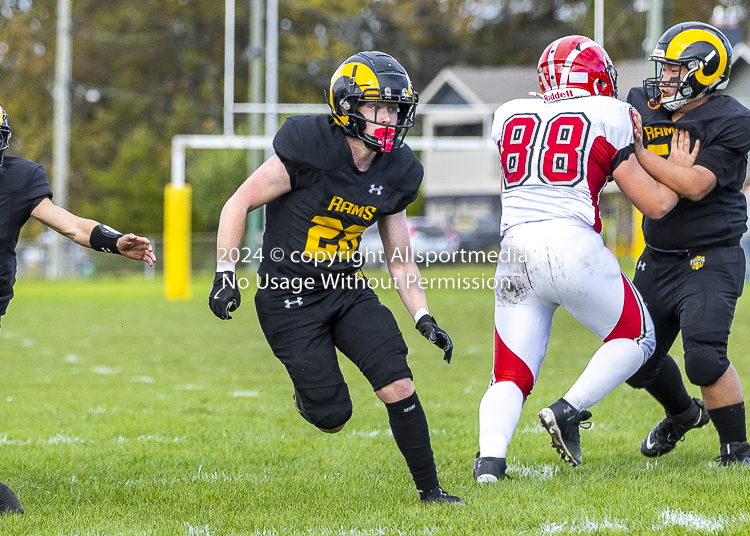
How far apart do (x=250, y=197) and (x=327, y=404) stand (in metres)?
0.84

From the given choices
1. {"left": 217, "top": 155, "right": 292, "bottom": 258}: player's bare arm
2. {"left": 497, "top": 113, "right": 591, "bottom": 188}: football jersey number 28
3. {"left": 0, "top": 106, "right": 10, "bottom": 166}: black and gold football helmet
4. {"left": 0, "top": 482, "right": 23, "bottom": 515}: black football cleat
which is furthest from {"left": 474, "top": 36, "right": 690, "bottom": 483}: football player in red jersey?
{"left": 0, "top": 106, "right": 10, "bottom": 166}: black and gold football helmet

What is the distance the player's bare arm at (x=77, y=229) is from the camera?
3.59 meters

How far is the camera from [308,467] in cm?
425

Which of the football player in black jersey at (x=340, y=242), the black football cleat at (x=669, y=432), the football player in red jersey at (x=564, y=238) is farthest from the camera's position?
the black football cleat at (x=669, y=432)

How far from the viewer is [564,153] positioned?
3.64 m

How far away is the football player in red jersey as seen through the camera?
3623 millimetres

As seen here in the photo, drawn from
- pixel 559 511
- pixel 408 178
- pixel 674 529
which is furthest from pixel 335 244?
pixel 674 529

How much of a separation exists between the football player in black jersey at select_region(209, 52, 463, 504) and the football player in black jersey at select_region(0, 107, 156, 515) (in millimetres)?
384

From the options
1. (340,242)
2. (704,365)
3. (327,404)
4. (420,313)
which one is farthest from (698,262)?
(327,404)

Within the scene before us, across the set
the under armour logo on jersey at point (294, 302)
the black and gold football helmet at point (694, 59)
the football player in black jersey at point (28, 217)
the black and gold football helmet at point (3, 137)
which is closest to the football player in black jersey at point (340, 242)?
the under armour logo on jersey at point (294, 302)

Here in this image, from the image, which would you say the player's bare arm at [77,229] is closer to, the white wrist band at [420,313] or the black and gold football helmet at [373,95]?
the black and gold football helmet at [373,95]

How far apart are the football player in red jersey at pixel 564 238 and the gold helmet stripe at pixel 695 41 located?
35 centimetres

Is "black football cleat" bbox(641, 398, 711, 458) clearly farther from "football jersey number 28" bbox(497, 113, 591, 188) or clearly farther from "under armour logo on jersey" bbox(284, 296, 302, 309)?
"under armour logo on jersey" bbox(284, 296, 302, 309)

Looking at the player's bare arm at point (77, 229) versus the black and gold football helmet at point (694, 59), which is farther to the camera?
the black and gold football helmet at point (694, 59)
